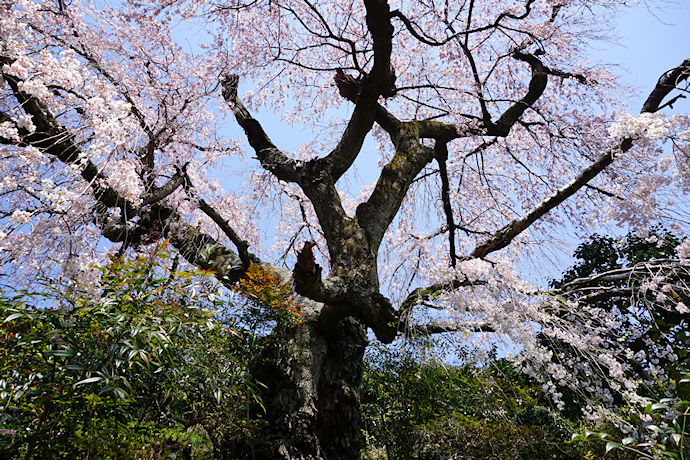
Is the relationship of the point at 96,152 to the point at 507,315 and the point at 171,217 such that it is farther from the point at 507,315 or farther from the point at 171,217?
the point at 507,315

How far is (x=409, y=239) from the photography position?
6262mm

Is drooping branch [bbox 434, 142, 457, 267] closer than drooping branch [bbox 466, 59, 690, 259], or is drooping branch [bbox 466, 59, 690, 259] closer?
drooping branch [bbox 466, 59, 690, 259]

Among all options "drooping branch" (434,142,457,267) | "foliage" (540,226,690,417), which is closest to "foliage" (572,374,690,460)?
"foliage" (540,226,690,417)

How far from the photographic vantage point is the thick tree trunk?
2.64 metres

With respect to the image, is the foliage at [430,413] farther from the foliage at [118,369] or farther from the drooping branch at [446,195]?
the foliage at [118,369]

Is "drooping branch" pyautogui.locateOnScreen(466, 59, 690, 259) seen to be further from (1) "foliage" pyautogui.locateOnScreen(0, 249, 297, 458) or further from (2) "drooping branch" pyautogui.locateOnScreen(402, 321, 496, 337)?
(1) "foliage" pyautogui.locateOnScreen(0, 249, 297, 458)

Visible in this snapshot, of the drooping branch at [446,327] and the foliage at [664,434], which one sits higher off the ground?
the drooping branch at [446,327]

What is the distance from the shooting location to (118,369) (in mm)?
1803

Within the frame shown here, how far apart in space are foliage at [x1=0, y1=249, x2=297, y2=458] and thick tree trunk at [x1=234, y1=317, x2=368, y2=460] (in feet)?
1.03

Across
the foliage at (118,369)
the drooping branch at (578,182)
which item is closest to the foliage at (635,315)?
the drooping branch at (578,182)

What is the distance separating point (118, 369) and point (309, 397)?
1.47 meters

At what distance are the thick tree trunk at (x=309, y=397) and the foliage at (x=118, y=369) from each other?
0.31 metres

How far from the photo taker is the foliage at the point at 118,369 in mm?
1599

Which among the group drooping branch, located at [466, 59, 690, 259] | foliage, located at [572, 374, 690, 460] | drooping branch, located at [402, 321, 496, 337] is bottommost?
foliage, located at [572, 374, 690, 460]
